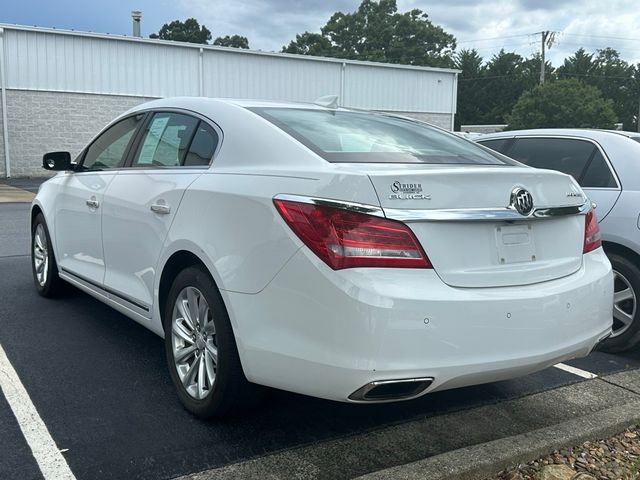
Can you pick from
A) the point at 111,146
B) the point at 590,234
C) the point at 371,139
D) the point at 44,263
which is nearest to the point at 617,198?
the point at 590,234

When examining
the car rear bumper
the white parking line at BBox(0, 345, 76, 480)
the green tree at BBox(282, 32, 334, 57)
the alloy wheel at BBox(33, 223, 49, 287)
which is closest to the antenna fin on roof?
the car rear bumper

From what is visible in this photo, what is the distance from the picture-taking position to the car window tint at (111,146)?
171 inches

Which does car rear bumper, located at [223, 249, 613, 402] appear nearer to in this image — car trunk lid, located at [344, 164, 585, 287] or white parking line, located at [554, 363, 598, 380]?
car trunk lid, located at [344, 164, 585, 287]

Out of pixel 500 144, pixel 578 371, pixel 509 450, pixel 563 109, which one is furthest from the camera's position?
pixel 563 109

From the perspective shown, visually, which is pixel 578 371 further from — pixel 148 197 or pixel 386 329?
pixel 148 197

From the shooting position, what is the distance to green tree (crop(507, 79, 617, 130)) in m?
50.9

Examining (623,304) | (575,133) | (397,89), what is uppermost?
(397,89)

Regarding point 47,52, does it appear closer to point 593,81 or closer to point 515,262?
point 515,262

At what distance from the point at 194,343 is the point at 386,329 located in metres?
1.22

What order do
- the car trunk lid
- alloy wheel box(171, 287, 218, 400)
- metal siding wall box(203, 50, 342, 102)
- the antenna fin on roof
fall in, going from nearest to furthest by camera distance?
the car trunk lid, alloy wheel box(171, 287, 218, 400), the antenna fin on roof, metal siding wall box(203, 50, 342, 102)

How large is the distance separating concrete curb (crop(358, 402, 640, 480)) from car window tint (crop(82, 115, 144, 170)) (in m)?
2.75

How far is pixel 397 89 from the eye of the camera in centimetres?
3027

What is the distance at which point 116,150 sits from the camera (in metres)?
4.46

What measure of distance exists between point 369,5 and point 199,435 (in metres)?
73.4
